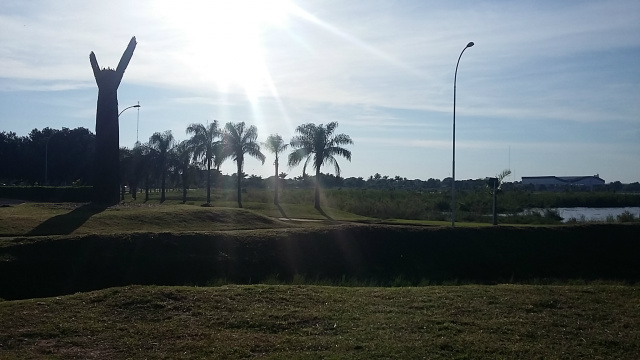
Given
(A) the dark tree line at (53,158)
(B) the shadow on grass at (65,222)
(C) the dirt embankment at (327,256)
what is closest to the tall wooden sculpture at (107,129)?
(B) the shadow on grass at (65,222)

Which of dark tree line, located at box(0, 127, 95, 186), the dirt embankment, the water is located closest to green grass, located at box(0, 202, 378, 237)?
the dirt embankment

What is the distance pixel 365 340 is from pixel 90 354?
333cm

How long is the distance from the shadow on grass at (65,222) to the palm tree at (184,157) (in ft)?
84.8

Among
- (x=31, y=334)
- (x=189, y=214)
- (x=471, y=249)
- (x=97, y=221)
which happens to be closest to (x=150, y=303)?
(x=31, y=334)

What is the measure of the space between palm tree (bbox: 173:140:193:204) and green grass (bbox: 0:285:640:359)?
137 ft

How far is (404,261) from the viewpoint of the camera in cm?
1861

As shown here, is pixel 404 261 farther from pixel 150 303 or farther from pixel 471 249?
pixel 150 303

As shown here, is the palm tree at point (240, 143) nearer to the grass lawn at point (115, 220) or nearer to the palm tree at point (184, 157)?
A: the palm tree at point (184, 157)

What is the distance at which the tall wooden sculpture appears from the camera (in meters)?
29.3

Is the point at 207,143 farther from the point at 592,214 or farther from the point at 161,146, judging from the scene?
the point at 592,214

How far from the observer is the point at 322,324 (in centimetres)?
890

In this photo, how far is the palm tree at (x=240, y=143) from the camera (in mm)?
47312

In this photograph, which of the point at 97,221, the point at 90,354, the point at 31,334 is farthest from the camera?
the point at 97,221

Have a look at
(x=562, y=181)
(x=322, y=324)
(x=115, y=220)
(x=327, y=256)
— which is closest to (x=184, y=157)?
(x=115, y=220)
